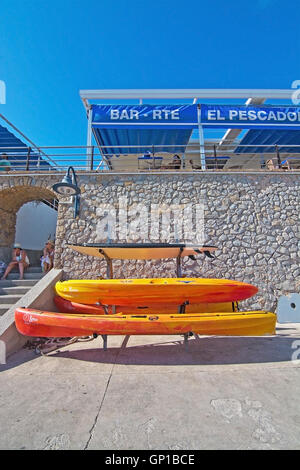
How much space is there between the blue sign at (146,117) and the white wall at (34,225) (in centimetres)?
409

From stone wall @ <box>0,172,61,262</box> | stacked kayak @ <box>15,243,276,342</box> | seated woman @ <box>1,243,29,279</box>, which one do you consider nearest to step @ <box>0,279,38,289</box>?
seated woman @ <box>1,243,29,279</box>

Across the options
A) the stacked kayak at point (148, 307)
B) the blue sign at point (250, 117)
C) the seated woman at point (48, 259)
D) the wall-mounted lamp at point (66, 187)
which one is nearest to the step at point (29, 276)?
the seated woman at point (48, 259)

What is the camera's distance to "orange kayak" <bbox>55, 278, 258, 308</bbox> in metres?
3.32

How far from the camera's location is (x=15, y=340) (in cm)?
327

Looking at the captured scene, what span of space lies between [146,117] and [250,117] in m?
3.77

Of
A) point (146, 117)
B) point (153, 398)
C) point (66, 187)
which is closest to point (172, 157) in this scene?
point (146, 117)

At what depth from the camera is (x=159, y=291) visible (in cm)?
333

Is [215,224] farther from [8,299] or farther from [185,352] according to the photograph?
[8,299]

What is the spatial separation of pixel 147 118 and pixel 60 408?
7.89 metres

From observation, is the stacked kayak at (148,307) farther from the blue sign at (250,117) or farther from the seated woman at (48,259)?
the blue sign at (250,117)

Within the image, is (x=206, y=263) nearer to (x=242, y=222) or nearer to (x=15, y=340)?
(x=242, y=222)

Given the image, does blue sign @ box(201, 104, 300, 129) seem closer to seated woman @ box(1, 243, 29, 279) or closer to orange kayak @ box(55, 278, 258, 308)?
orange kayak @ box(55, 278, 258, 308)

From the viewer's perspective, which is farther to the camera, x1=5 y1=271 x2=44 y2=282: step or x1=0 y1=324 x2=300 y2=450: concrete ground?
x1=5 y1=271 x2=44 y2=282: step

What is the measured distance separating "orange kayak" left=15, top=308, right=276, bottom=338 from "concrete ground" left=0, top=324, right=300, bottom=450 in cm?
41
